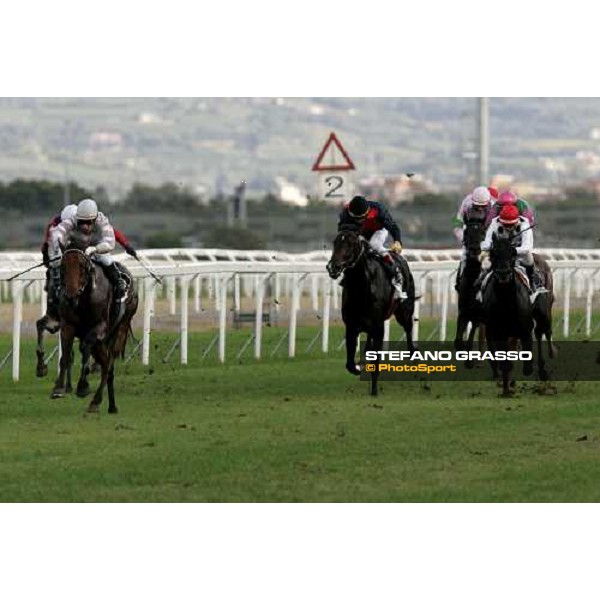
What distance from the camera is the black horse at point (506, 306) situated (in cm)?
1744

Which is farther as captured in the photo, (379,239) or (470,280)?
(470,280)

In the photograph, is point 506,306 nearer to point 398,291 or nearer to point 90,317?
point 398,291

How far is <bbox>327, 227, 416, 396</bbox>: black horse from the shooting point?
1745 cm

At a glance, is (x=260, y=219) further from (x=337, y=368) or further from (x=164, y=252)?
(x=337, y=368)

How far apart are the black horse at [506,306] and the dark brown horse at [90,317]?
3297 mm

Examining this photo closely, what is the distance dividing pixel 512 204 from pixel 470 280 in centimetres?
176

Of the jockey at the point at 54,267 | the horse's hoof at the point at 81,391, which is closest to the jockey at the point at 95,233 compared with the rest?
the jockey at the point at 54,267

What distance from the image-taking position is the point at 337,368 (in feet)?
68.0

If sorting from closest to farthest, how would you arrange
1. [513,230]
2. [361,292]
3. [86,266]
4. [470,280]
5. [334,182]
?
[86,266] → [513,230] → [361,292] → [470,280] → [334,182]

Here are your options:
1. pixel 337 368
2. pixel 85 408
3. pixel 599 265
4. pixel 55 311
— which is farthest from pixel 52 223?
pixel 599 265

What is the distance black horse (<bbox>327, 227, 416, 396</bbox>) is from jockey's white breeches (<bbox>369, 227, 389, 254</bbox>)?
0.25 m

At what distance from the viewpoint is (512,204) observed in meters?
18.7

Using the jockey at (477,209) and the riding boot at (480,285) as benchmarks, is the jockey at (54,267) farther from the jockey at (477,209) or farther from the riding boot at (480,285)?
the jockey at (477,209)

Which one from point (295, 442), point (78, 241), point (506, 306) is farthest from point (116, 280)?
point (506, 306)
